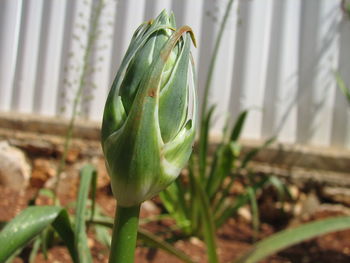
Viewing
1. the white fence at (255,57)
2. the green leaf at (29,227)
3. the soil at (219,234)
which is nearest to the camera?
the green leaf at (29,227)

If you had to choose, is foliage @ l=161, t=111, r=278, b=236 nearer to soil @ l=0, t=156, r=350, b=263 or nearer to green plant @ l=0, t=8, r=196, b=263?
soil @ l=0, t=156, r=350, b=263

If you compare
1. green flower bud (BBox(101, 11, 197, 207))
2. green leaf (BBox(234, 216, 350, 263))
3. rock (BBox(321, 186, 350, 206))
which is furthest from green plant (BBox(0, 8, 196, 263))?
rock (BBox(321, 186, 350, 206))

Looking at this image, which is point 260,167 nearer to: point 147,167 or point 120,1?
point 120,1

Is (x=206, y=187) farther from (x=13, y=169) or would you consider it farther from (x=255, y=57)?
(x=13, y=169)

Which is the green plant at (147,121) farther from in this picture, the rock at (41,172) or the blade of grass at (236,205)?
the rock at (41,172)

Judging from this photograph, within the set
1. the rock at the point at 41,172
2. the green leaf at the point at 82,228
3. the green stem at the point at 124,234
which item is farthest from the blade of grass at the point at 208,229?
the rock at the point at 41,172
